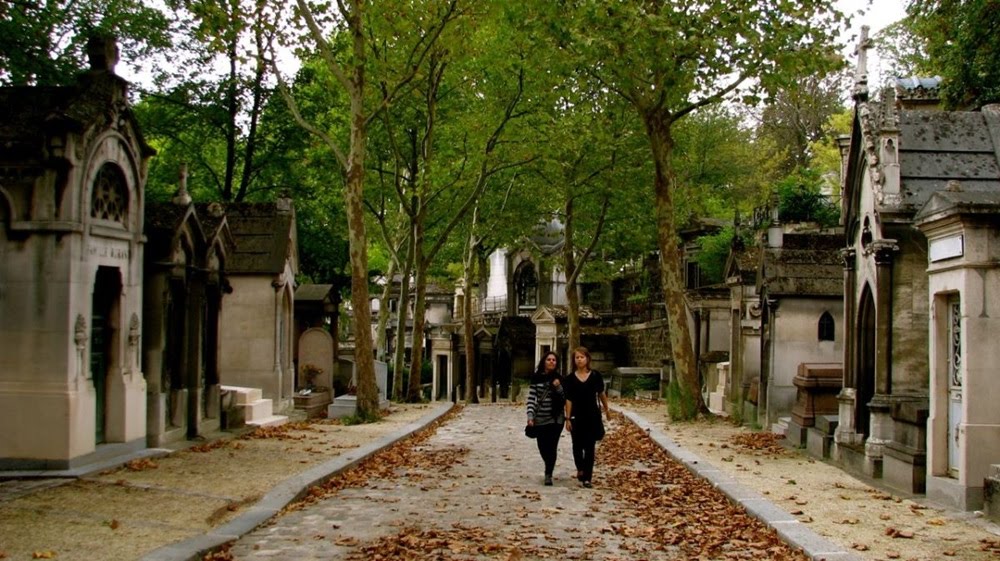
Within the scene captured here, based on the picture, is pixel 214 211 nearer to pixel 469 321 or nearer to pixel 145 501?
pixel 145 501

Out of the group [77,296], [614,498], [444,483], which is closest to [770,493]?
[614,498]

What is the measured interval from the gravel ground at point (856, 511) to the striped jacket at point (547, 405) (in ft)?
7.19

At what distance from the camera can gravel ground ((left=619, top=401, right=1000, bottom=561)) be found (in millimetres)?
8367

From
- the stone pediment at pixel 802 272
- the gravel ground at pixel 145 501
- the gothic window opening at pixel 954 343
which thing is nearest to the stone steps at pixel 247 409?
the gravel ground at pixel 145 501

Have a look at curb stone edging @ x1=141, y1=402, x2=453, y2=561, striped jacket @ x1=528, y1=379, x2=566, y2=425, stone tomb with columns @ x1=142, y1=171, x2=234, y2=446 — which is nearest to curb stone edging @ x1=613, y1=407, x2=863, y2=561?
striped jacket @ x1=528, y1=379, x2=566, y2=425

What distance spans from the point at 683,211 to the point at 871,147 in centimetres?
2480

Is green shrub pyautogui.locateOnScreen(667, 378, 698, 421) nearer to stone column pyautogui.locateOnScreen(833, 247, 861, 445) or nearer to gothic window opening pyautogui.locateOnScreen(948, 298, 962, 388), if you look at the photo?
stone column pyautogui.locateOnScreen(833, 247, 861, 445)

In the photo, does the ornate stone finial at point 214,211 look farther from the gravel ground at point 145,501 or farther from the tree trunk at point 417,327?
the tree trunk at point 417,327

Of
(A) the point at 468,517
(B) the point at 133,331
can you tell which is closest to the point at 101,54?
(B) the point at 133,331

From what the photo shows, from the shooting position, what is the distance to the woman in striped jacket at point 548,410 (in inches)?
505

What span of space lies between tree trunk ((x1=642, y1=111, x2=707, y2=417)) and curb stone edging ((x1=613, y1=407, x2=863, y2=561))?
5.82 metres

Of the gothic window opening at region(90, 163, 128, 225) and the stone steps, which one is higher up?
the gothic window opening at region(90, 163, 128, 225)

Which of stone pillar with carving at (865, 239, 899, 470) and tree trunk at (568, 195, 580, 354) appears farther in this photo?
tree trunk at (568, 195, 580, 354)

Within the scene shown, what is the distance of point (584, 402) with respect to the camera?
41.7ft
